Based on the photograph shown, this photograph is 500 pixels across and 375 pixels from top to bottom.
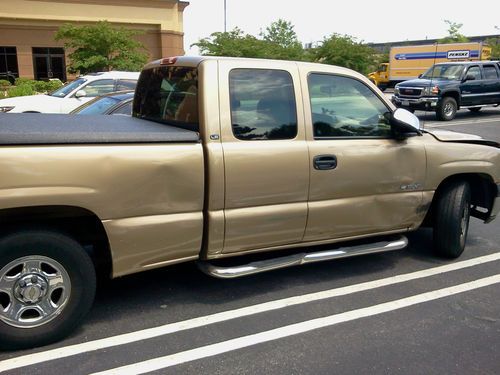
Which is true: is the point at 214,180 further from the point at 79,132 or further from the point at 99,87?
the point at 99,87

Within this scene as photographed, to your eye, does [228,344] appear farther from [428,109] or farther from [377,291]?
[428,109]

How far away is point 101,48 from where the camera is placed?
26.7m

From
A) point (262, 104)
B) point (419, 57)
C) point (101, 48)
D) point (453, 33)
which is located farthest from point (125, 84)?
point (453, 33)

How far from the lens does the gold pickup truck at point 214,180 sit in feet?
10.3

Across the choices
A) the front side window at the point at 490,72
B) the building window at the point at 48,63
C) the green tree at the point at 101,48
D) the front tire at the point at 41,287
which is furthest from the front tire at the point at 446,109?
the building window at the point at 48,63

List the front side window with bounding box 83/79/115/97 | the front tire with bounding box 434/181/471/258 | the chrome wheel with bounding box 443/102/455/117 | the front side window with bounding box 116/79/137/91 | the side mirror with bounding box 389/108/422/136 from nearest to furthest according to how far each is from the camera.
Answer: the side mirror with bounding box 389/108/422/136 < the front tire with bounding box 434/181/471/258 < the front side window with bounding box 83/79/115/97 < the front side window with bounding box 116/79/137/91 < the chrome wheel with bounding box 443/102/455/117

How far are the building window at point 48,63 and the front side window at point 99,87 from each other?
27.4 metres

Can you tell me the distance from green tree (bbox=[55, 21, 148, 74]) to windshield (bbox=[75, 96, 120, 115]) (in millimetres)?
18823

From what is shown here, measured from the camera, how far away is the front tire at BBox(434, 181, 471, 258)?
4.85m

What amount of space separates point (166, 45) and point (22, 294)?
125 feet

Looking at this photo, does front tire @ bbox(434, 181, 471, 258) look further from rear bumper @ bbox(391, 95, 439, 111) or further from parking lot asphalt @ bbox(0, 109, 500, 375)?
rear bumper @ bbox(391, 95, 439, 111)

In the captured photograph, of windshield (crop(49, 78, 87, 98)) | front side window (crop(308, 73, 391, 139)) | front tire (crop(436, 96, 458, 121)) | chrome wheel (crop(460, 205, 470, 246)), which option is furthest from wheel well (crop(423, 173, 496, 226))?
front tire (crop(436, 96, 458, 121))

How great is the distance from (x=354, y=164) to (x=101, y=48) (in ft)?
82.1

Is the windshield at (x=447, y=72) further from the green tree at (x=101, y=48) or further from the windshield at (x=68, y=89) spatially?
the green tree at (x=101, y=48)
